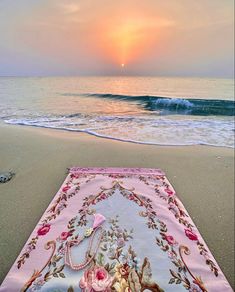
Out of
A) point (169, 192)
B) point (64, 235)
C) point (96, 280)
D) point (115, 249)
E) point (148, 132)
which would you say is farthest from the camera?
point (148, 132)

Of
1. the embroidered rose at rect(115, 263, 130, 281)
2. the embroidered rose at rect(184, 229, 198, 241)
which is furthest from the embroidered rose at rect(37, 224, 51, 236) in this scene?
the embroidered rose at rect(184, 229, 198, 241)

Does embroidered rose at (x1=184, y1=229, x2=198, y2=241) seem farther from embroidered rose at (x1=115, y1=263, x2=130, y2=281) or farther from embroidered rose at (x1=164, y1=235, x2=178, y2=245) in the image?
embroidered rose at (x1=115, y1=263, x2=130, y2=281)

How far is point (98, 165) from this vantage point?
8.92 feet

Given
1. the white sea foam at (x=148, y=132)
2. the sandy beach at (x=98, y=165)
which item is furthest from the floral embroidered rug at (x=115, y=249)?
the white sea foam at (x=148, y=132)

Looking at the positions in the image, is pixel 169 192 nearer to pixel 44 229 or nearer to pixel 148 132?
pixel 44 229

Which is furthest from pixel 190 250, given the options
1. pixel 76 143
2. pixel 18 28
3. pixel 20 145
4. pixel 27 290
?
pixel 18 28

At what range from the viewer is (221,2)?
3.69 meters

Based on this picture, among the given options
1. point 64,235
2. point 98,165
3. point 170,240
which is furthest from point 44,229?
point 98,165

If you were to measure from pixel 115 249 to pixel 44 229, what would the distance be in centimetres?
48

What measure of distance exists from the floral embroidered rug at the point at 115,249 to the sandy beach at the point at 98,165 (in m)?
0.54

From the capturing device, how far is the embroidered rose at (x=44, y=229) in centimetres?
108

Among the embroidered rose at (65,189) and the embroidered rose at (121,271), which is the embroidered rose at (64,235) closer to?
the embroidered rose at (121,271)

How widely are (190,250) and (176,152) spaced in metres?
2.49

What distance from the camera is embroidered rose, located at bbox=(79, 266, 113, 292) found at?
0.73m
